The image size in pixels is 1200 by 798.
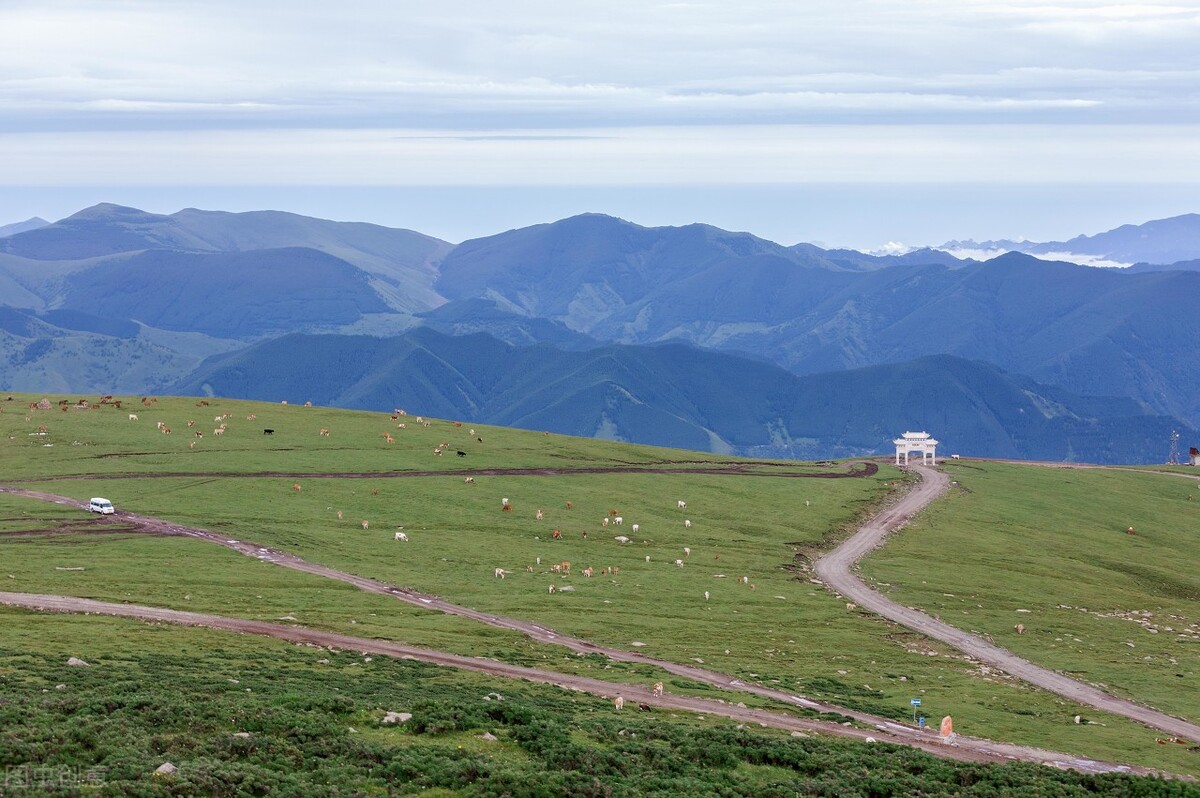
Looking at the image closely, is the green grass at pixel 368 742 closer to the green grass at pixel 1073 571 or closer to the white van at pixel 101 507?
the green grass at pixel 1073 571

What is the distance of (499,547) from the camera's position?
102188 millimetres

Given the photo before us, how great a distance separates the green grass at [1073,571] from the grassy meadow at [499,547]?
64.3 inches

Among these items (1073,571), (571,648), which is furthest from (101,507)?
(1073,571)

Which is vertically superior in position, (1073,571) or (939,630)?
(1073,571)

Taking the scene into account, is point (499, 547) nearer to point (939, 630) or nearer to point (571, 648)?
point (571, 648)

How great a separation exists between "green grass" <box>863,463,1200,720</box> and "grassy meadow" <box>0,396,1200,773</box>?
1634mm

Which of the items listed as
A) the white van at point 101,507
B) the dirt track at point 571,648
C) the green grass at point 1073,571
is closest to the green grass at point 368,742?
the dirt track at point 571,648

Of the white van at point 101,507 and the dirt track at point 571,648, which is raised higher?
the white van at point 101,507

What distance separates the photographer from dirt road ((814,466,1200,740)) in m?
65.5

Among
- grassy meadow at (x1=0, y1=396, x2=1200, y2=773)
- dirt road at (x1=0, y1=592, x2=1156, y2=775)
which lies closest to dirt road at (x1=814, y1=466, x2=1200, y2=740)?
grassy meadow at (x1=0, y1=396, x2=1200, y2=773)

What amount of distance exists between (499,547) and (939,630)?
3708 centimetres

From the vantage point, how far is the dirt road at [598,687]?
178 ft

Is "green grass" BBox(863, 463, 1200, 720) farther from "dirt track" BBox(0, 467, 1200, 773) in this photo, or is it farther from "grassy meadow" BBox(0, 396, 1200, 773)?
"dirt track" BBox(0, 467, 1200, 773)

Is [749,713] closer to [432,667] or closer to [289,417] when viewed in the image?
[432,667]
